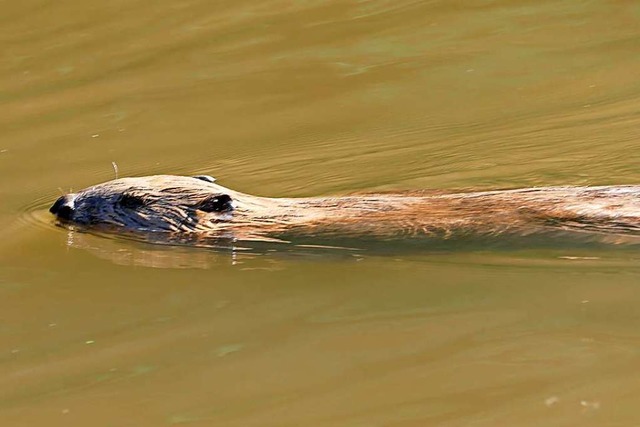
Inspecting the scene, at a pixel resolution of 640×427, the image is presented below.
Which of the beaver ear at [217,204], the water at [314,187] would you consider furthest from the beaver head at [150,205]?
the water at [314,187]

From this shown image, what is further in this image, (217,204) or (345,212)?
(217,204)

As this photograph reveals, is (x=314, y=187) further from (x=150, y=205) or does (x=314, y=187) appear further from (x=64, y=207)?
(x=64, y=207)

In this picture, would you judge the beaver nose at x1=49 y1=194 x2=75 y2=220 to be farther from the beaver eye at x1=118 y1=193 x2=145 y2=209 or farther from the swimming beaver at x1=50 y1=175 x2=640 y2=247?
the beaver eye at x1=118 y1=193 x2=145 y2=209

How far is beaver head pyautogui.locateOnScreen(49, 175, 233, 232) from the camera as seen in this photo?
7.05m

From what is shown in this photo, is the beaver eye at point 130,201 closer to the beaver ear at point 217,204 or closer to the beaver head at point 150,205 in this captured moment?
the beaver head at point 150,205

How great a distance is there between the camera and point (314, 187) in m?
7.95

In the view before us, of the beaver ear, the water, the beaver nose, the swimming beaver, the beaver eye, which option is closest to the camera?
the water

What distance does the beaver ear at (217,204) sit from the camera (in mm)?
7012

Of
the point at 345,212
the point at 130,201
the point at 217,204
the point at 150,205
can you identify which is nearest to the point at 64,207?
the point at 130,201

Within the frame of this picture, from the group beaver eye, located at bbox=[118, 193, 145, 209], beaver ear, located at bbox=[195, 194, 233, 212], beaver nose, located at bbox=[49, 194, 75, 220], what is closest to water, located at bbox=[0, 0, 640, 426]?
beaver nose, located at bbox=[49, 194, 75, 220]

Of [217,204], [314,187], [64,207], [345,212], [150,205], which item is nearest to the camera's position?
[345,212]

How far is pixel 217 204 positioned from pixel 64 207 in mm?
959

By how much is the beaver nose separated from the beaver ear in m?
0.82

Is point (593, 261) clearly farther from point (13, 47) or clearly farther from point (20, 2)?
point (20, 2)
